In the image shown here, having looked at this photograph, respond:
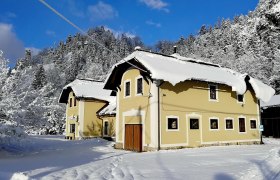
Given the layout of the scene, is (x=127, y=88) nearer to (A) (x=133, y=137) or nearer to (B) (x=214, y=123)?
(A) (x=133, y=137)

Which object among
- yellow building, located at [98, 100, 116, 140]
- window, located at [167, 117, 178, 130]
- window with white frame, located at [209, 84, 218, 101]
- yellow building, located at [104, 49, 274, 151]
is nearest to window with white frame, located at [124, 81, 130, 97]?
yellow building, located at [104, 49, 274, 151]

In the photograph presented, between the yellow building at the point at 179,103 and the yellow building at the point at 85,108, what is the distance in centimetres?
1030

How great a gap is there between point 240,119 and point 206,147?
5404 mm

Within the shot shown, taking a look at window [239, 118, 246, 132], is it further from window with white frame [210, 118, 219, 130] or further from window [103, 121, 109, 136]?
window [103, 121, 109, 136]

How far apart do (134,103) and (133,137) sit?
2.41m

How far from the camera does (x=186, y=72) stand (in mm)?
21125

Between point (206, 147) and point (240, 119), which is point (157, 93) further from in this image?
point (240, 119)

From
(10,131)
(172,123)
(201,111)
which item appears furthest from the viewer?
(201,111)

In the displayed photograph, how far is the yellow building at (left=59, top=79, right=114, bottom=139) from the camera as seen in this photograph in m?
33.6

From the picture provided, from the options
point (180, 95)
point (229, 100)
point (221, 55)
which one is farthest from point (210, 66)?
point (221, 55)

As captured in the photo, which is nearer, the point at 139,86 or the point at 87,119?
the point at 139,86

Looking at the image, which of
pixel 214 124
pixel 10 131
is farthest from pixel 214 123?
pixel 10 131

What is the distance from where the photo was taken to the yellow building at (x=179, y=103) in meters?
19.7

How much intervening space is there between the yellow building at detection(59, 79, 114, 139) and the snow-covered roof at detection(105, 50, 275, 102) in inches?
406
